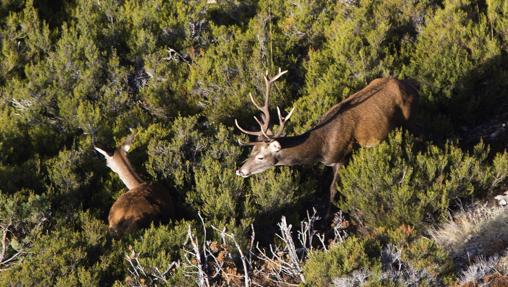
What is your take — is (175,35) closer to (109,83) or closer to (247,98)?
(109,83)

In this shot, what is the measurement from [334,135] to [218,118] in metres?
2.74

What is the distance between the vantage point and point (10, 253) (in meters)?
7.70

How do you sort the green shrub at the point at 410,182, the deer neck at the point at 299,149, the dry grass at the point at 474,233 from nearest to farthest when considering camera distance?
the dry grass at the point at 474,233 < the green shrub at the point at 410,182 < the deer neck at the point at 299,149

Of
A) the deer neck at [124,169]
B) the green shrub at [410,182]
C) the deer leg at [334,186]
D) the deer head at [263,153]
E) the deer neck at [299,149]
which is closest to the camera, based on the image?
the green shrub at [410,182]

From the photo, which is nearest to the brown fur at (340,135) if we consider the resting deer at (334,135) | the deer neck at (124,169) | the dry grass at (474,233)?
the resting deer at (334,135)

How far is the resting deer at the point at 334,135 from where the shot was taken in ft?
27.4

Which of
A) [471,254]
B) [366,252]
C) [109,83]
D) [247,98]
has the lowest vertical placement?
[471,254]

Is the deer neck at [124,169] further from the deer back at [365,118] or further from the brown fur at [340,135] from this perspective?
the deer back at [365,118]

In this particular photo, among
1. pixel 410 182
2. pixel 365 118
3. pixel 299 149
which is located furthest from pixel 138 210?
pixel 410 182

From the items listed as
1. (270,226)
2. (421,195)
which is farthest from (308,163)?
(421,195)

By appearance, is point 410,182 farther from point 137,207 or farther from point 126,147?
point 126,147

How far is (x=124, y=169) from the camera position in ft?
31.1

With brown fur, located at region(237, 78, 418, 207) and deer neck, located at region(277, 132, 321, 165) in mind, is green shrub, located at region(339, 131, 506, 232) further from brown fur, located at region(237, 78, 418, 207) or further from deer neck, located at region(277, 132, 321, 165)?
deer neck, located at region(277, 132, 321, 165)

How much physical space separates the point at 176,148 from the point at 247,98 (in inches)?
74.8
